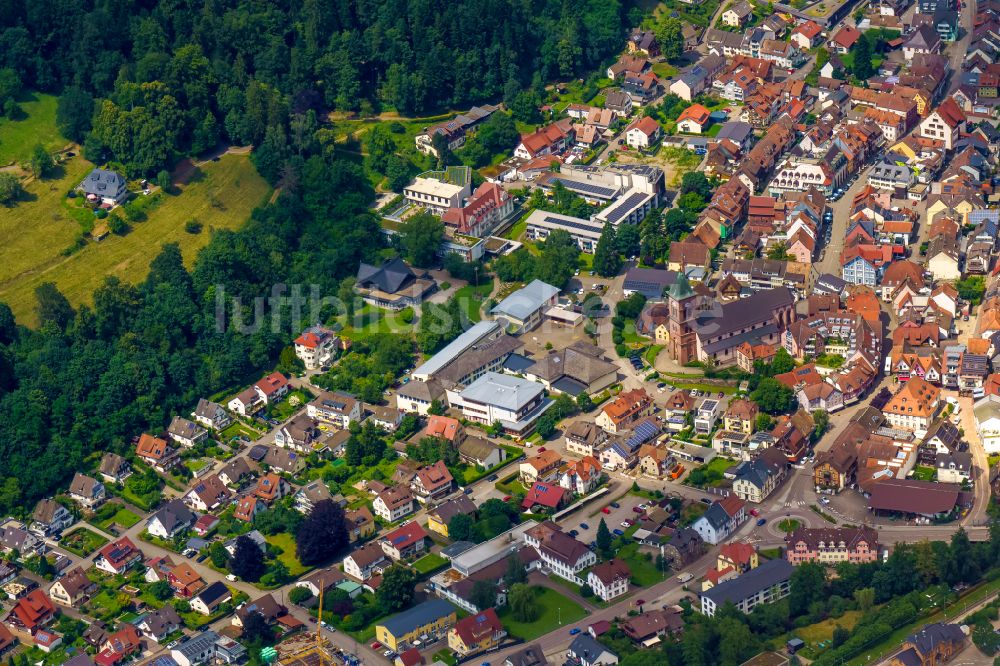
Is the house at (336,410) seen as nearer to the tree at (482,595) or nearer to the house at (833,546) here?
the tree at (482,595)

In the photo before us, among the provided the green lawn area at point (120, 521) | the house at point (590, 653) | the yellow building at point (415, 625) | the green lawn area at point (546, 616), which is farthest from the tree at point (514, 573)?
the green lawn area at point (120, 521)

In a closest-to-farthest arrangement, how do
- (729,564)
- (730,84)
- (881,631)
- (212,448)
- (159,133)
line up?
1. (881,631)
2. (729,564)
3. (212,448)
4. (159,133)
5. (730,84)

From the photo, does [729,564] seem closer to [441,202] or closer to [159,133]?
[441,202]

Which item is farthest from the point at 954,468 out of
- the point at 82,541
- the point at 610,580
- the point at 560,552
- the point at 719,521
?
the point at 82,541

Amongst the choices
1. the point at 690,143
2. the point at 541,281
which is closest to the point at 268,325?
the point at 541,281

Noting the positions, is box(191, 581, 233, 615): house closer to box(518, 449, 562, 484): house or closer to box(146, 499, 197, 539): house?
box(146, 499, 197, 539): house

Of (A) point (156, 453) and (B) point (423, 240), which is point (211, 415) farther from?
(B) point (423, 240)

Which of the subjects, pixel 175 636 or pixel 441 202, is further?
pixel 441 202
